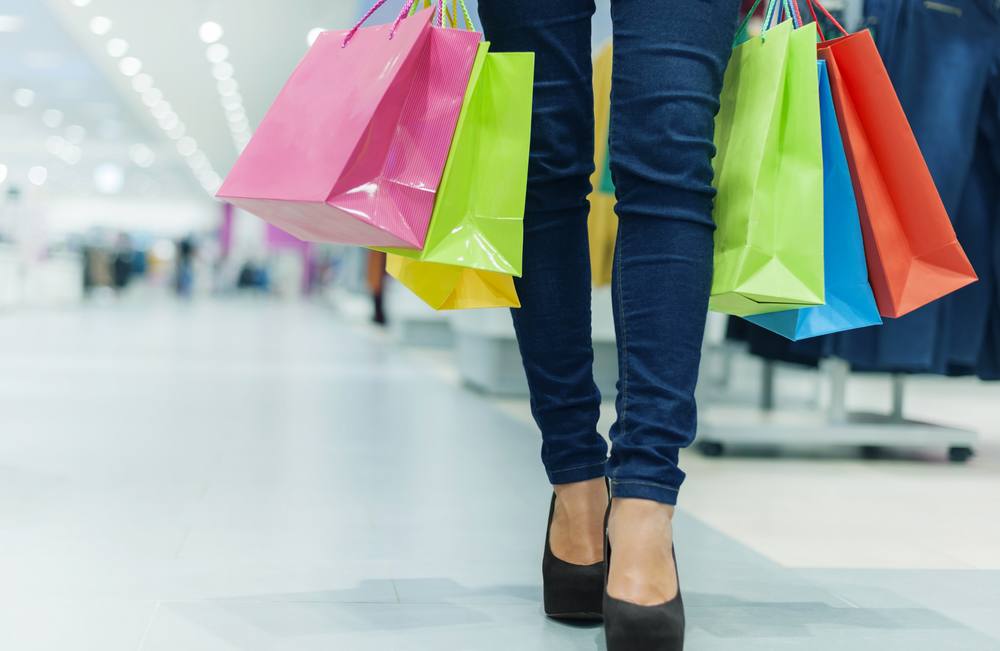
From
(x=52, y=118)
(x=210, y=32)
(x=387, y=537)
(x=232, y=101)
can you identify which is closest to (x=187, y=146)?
(x=52, y=118)

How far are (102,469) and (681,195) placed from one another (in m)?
1.42

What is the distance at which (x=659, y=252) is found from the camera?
0.92m

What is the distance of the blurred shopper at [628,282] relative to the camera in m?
0.88

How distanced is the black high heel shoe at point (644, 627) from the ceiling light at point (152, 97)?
14219mm

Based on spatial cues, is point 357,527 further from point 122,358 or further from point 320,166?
point 122,358

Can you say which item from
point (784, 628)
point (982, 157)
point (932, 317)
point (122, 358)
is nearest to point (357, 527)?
point (784, 628)

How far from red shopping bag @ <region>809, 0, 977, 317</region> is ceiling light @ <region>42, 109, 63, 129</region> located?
20746mm

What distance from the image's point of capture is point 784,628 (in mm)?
1033

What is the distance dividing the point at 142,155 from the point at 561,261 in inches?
1103

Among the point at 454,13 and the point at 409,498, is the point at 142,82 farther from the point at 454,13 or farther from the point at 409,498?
the point at 454,13

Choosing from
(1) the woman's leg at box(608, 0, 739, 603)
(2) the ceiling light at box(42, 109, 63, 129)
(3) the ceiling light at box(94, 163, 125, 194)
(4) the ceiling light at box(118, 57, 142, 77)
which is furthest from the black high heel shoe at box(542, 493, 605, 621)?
(3) the ceiling light at box(94, 163, 125, 194)

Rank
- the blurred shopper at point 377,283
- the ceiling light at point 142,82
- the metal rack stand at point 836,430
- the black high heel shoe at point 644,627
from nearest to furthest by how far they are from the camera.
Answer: the black high heel shoe at point 644,627, the metal rack stand at point 836,430, the blurred shopper at point 377,283, the ceiling light at point 142,82

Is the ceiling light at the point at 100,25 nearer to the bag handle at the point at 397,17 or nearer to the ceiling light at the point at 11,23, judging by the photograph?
the ceiling light at the point at 11,23

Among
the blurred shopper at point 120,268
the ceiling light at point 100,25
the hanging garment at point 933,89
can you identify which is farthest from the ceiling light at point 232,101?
the hanging garment at point 933,89
